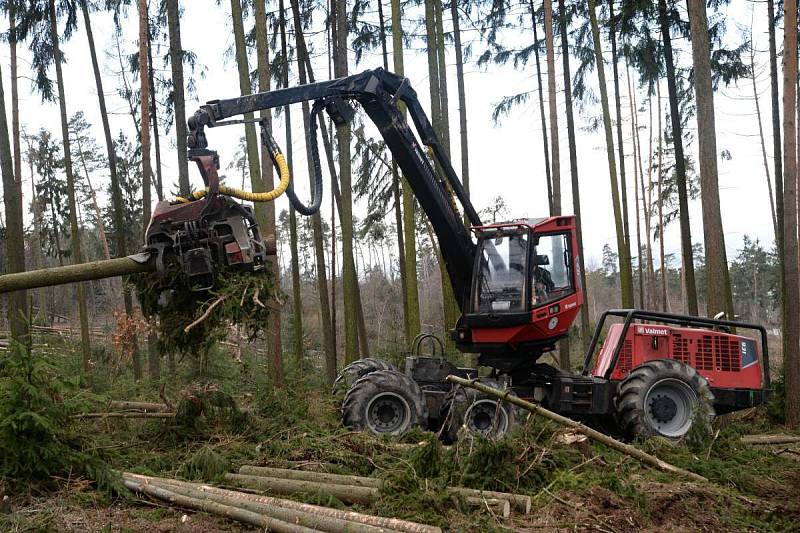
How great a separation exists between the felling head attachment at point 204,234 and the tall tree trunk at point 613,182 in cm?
1311

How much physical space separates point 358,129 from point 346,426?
12.4 metres

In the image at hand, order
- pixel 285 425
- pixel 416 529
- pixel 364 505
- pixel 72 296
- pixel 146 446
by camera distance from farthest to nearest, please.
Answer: pixel 72 296
pixel 285 425
pixel 146 446
pixel 364 505
pixel 416 529

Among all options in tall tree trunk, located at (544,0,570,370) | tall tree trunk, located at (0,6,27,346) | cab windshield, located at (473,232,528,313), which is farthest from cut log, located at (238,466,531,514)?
tall tree trunk, located at (544,0,570,370)

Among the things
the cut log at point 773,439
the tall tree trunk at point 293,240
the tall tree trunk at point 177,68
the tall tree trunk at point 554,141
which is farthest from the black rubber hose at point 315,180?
the tall tree trunk at point 293,240

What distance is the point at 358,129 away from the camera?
1955cm

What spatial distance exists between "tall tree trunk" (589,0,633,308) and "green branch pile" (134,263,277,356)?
1296cm

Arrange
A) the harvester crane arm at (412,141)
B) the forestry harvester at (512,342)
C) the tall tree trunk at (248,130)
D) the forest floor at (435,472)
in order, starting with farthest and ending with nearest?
the tall tree trunk at (248,130)
the harvester crane arm at (412,141)
the forestry harvester at (512,342)
the forest floor at (435,472)

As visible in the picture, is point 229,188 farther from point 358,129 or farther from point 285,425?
point 358,129

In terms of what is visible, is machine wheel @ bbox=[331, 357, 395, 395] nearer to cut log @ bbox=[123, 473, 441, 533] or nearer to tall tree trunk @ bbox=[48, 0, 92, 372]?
cut log @ bbox=[123, 473, 441, 533]

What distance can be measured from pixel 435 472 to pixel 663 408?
3780 mm

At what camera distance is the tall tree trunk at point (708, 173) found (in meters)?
10.3

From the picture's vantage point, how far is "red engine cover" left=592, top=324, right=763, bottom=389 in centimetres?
954

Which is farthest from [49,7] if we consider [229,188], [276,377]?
[229,188]

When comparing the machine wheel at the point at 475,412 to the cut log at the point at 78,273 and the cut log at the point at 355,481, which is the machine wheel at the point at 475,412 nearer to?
the cut log at the point at 355,481
